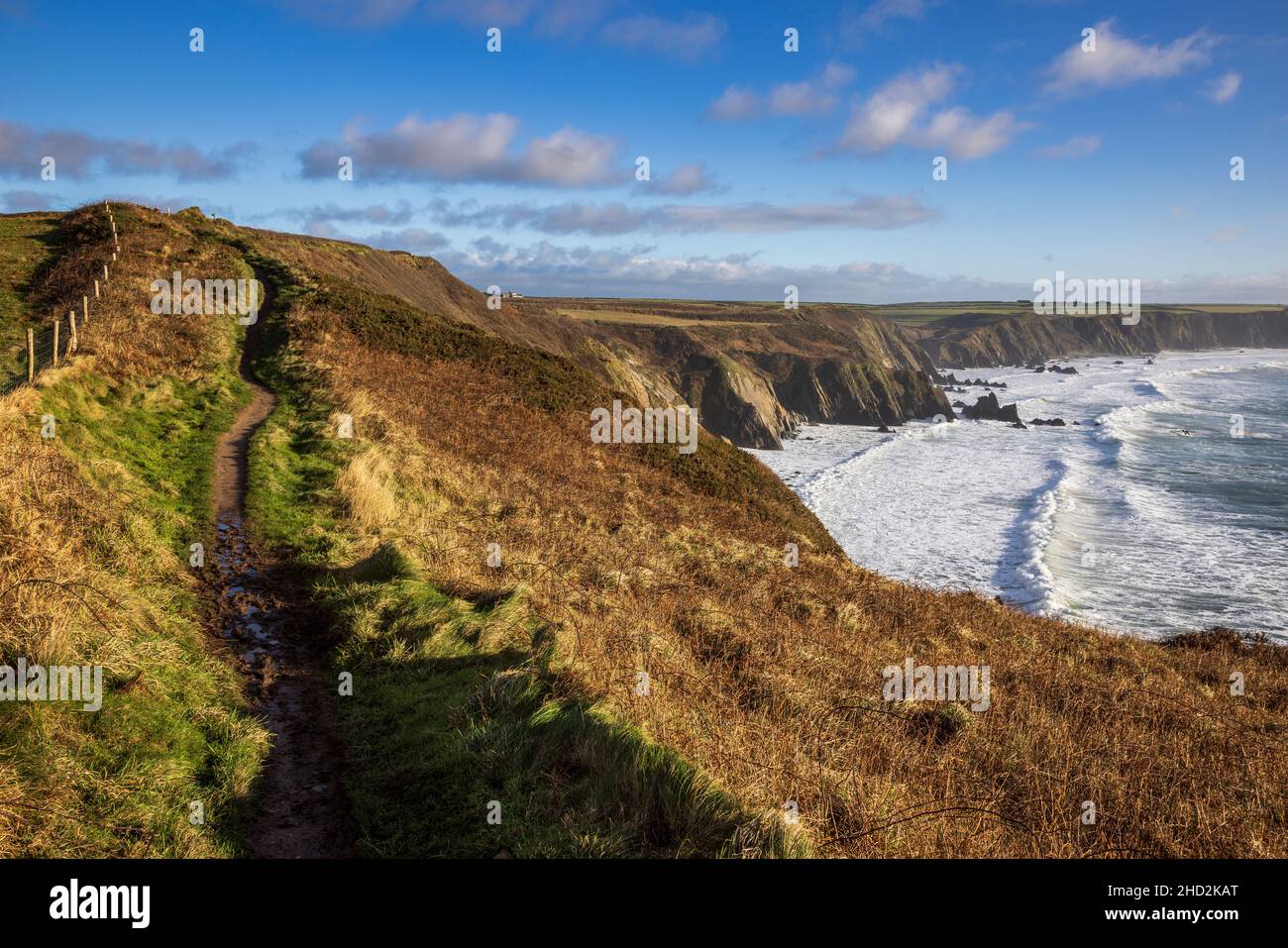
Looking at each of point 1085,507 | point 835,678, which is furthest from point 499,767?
point 1085,507

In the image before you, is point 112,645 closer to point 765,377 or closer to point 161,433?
point 161,433

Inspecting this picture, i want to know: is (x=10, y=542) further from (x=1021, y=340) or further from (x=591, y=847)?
(x=1021, y=340)

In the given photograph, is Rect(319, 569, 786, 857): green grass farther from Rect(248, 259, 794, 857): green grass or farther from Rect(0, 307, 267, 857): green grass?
Rect(0, 307, 267, 857): green grass

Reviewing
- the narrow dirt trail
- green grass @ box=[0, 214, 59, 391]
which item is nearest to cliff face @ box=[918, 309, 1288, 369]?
green grass @ box=[0, 214, 59, 391]

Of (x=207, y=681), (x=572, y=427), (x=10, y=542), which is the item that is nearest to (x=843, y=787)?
(x=207, y=681)

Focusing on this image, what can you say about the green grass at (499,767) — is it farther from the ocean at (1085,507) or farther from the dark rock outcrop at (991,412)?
the dark rock outcrop at (991,412)
